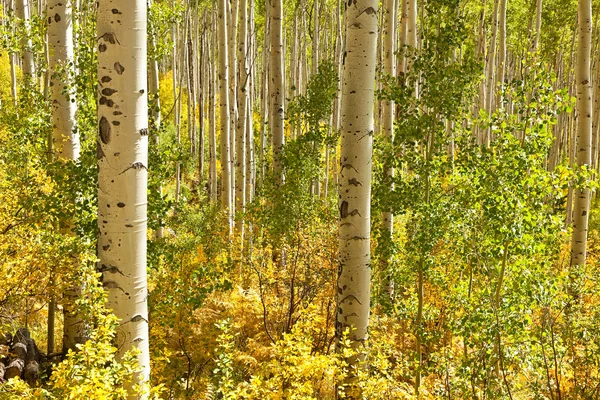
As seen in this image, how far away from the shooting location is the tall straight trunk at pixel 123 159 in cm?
279

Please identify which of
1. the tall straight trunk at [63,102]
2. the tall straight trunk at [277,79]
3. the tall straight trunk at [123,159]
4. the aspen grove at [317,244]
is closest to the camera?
the tall straight trunk at [123,159]

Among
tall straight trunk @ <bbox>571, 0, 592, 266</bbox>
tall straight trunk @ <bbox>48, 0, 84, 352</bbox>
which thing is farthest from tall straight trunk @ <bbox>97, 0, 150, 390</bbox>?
tall straight trunk @ <bbox>571, 0, 592, 266</bbox>

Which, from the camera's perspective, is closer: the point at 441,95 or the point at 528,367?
the point at 528,367

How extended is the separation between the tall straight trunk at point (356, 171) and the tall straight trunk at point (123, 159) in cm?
181

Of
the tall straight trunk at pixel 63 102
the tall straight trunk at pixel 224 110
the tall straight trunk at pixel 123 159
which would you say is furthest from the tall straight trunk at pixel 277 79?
the tall straight trunk at pixel 123 159

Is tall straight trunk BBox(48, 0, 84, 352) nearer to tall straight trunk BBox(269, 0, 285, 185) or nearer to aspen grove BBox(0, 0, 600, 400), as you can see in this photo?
aspen grove BBox(0, 0, 600, 400)

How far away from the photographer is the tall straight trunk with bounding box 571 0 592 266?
765cm

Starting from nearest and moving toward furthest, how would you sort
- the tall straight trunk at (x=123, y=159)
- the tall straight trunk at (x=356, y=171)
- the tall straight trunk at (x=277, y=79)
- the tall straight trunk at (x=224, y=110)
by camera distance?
the tall straight trunk at (x=123, y=159) < the tall straight trunk at (x=356, y=171) < the tall straight trunk at (x=277, y=79) < the tall straight trunk at (x=224, y=110)

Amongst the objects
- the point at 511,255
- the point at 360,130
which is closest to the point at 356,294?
the point at 360,130

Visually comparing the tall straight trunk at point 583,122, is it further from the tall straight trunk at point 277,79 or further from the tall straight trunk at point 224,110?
the tall straight trunk at point 224,110

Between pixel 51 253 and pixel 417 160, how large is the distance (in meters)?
4.07

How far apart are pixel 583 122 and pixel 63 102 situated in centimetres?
736

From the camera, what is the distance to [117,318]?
286 cm

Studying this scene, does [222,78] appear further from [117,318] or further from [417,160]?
[117,318]
